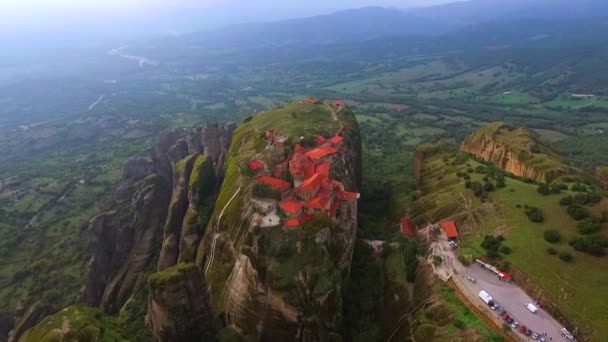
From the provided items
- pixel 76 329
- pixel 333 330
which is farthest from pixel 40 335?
pixel 333 330

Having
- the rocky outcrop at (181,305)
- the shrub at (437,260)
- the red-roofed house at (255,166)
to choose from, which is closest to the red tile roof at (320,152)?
the red-roofed house at (255,166)

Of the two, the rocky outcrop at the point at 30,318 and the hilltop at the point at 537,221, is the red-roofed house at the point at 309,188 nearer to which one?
the hilltop at the point at 537,221

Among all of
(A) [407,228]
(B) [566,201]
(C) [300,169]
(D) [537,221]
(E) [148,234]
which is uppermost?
(C) [300,169]

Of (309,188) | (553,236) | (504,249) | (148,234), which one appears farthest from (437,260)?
(148,234)

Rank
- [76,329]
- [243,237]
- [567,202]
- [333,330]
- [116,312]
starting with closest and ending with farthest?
[76,329] < [333,330] < [243,237] < [567,202] < [116,312]

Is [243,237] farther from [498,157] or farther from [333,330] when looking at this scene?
[498,157]

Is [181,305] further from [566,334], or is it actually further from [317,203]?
[566,334]
